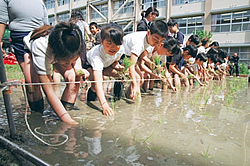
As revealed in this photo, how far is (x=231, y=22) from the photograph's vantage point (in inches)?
644

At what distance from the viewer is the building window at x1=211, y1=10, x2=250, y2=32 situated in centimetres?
1577

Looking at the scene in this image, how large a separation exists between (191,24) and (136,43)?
16.8 metres

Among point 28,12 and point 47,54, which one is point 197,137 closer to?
point 47,54

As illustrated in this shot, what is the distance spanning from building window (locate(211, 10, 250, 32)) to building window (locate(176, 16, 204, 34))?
3.26ft

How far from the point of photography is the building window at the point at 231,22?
15.8 m

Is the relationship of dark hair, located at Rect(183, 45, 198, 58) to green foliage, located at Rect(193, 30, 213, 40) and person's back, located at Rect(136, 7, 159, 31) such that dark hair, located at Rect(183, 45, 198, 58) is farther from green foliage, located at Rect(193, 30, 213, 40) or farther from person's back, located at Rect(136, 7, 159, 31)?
green foliage, located at Rect(193, 30, 213, 40)

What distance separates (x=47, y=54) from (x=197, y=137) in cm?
162

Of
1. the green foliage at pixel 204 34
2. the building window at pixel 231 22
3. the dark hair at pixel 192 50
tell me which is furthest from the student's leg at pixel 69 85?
the building window at pixel 231 22

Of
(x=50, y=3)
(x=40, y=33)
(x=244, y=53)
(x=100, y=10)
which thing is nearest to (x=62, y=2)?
(x=50, y=3)

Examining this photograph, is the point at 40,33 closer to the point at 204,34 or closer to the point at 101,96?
the point at 101,96

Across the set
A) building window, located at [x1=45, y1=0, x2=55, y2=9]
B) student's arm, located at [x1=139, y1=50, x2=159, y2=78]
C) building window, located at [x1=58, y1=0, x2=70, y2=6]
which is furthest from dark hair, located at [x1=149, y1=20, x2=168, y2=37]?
building window, located at [x1=45, y1=0, x2=55, y2=9]

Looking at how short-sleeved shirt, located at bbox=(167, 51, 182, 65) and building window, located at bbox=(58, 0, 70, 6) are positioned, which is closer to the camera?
short-sleeved shirt, located at bbox=(167, 51, 182, 65)

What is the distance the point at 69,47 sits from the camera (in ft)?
5.89

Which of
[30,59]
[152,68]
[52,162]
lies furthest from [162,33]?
[52,162]
